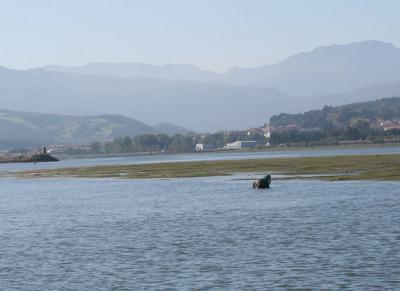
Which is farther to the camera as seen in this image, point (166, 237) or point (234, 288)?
point (166, 237)

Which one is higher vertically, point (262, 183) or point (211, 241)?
point (262, 183)

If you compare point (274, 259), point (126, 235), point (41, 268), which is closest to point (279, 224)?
point (126, 235)

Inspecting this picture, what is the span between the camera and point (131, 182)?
125 meters

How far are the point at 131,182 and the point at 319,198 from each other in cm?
5215

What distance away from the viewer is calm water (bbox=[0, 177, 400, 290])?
3972cm

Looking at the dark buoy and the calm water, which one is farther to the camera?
the dark buoy

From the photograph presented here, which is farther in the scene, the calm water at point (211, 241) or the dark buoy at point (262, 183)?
the dark buoy at point (262, 183)

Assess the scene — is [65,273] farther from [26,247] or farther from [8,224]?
[8,224]

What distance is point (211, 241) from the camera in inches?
2012

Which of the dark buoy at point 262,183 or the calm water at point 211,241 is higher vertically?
the dark buoy at point 262,183

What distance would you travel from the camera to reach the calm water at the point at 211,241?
130ft

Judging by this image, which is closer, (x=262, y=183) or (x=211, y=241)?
(x=211, y=241)

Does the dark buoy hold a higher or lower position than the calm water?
higher

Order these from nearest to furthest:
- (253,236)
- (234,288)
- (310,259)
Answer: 1. (234,288)
2. (310,259)
3. (253,236)
